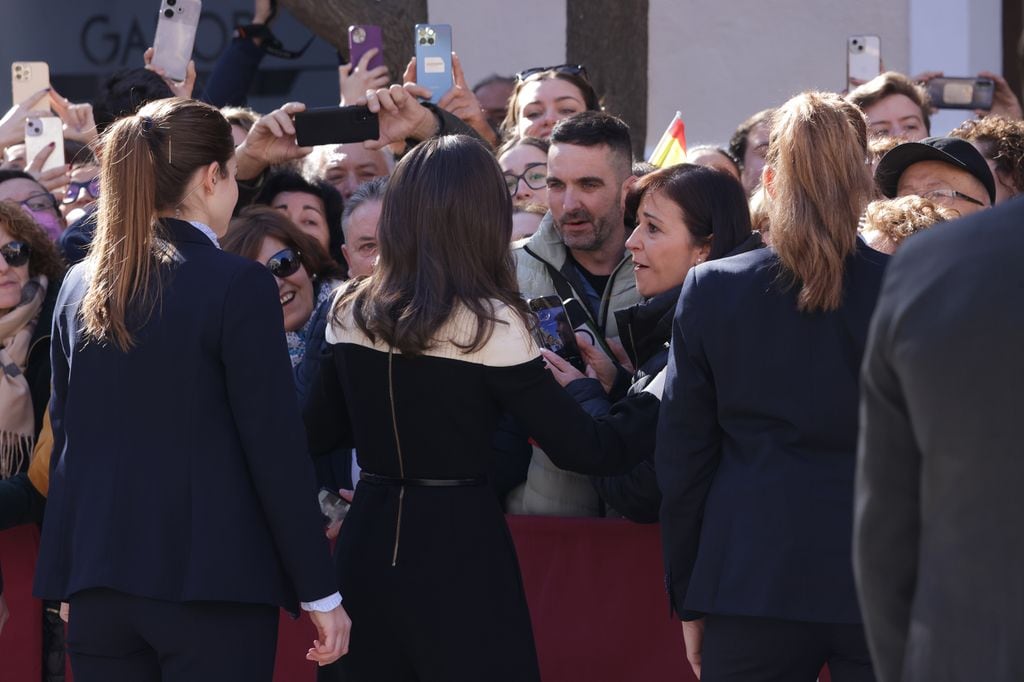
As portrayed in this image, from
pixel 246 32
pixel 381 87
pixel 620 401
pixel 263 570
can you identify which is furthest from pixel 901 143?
pixel 246 32

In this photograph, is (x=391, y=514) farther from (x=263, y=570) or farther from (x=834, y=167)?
(x=834, y=167)

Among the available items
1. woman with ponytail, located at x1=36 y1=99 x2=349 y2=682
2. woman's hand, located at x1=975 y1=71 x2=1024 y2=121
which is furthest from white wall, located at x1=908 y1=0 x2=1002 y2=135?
woman with ponytail, located at x1=36 y1=99 x2=349 y2=682

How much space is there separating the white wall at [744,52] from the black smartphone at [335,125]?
13.1 feet

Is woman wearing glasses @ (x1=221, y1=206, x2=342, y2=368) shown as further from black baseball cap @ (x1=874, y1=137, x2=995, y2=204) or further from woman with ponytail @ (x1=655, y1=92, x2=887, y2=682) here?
woman with ponytail @ (x1=655, y1=92, x2=887, y2=682)

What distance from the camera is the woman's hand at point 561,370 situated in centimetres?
372

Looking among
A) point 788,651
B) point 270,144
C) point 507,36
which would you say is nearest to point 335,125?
point 270,144

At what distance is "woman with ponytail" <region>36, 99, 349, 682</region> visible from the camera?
9.77 feet

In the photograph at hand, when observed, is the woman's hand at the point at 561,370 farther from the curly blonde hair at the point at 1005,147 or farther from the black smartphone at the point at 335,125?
the curly blonde hair at the point at 1005,147

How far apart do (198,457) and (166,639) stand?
37cm

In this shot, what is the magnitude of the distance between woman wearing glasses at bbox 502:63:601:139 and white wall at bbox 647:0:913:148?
2985 millimetres

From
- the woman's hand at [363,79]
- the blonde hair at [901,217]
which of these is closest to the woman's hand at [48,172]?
the woman's hand at [363,79]

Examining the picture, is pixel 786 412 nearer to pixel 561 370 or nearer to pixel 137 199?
pixel 561 370

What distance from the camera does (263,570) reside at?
9.90 feet

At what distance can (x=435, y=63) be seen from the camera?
213 inches
